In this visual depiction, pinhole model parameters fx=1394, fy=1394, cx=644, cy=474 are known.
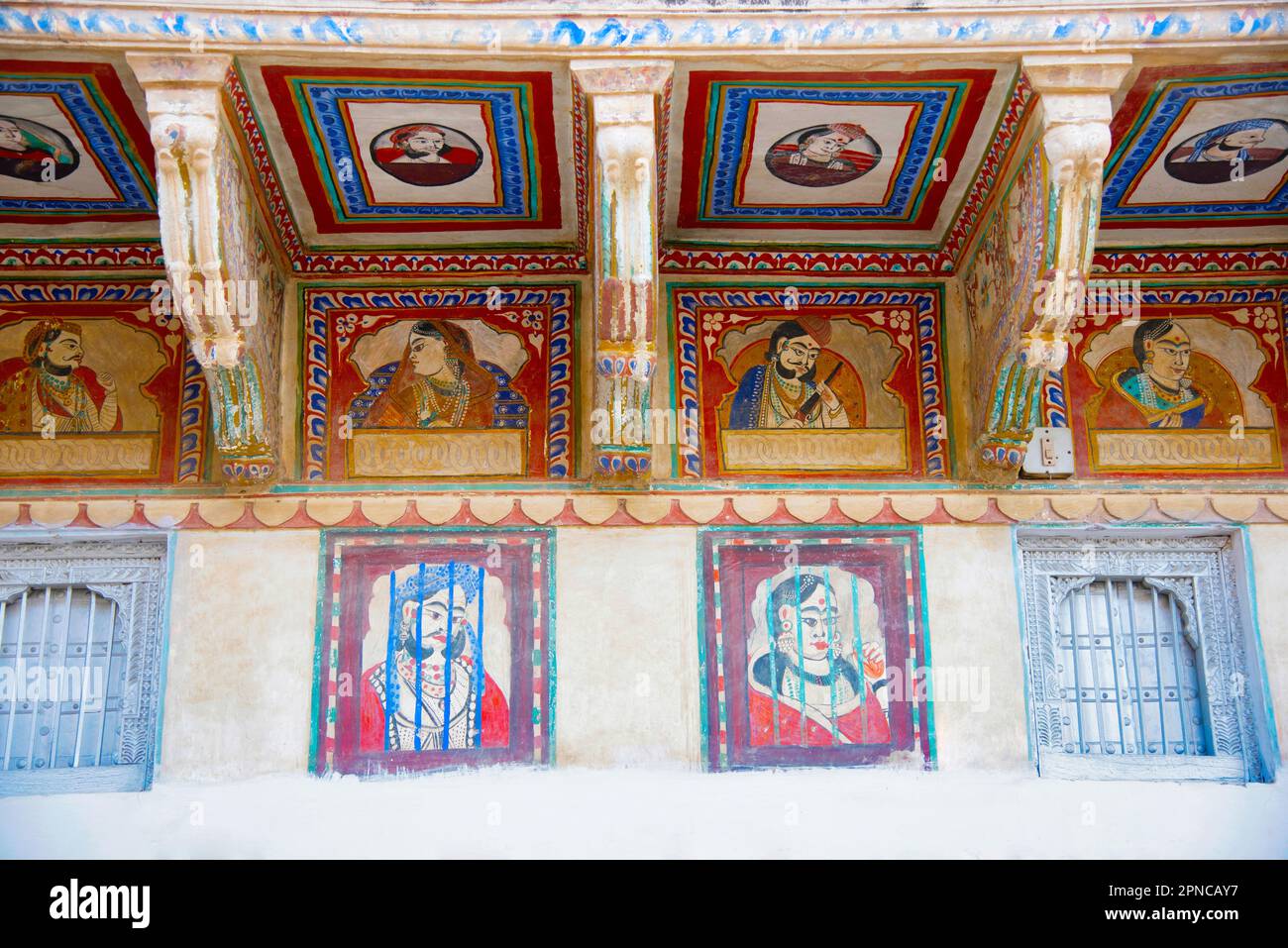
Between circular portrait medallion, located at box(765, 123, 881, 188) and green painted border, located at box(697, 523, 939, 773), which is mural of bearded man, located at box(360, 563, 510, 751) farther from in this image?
circular portrait medallion, located at box(765, 123, 881, 188)

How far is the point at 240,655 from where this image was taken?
605cm

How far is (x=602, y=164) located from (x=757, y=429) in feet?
5.32

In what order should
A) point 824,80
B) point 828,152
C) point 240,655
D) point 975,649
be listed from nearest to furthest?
point 824,80, point 828,152, point 240,655, point 975,649

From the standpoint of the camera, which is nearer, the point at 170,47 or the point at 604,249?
the point at 170,47

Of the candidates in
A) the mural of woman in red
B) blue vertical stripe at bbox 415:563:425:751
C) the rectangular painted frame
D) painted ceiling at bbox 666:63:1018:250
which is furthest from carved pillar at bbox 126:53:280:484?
the mural of woman in red

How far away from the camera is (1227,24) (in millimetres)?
5090

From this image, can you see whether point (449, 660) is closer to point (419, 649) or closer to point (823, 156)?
point (419, 649)

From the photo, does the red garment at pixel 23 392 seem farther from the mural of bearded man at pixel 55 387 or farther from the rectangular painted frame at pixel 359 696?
the rectangular painted frame at pixel 359 696

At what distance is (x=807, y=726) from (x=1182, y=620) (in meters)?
1.82

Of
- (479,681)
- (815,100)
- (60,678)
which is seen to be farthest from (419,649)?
(815,100)

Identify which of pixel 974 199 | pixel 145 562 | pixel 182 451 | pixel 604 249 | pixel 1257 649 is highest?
pixel 974 199

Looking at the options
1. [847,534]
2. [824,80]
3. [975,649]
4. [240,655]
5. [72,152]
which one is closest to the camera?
[824,80]

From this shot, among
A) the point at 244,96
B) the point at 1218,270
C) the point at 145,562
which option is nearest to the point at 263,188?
the point at 244,96

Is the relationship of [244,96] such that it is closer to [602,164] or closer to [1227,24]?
[602,164]
